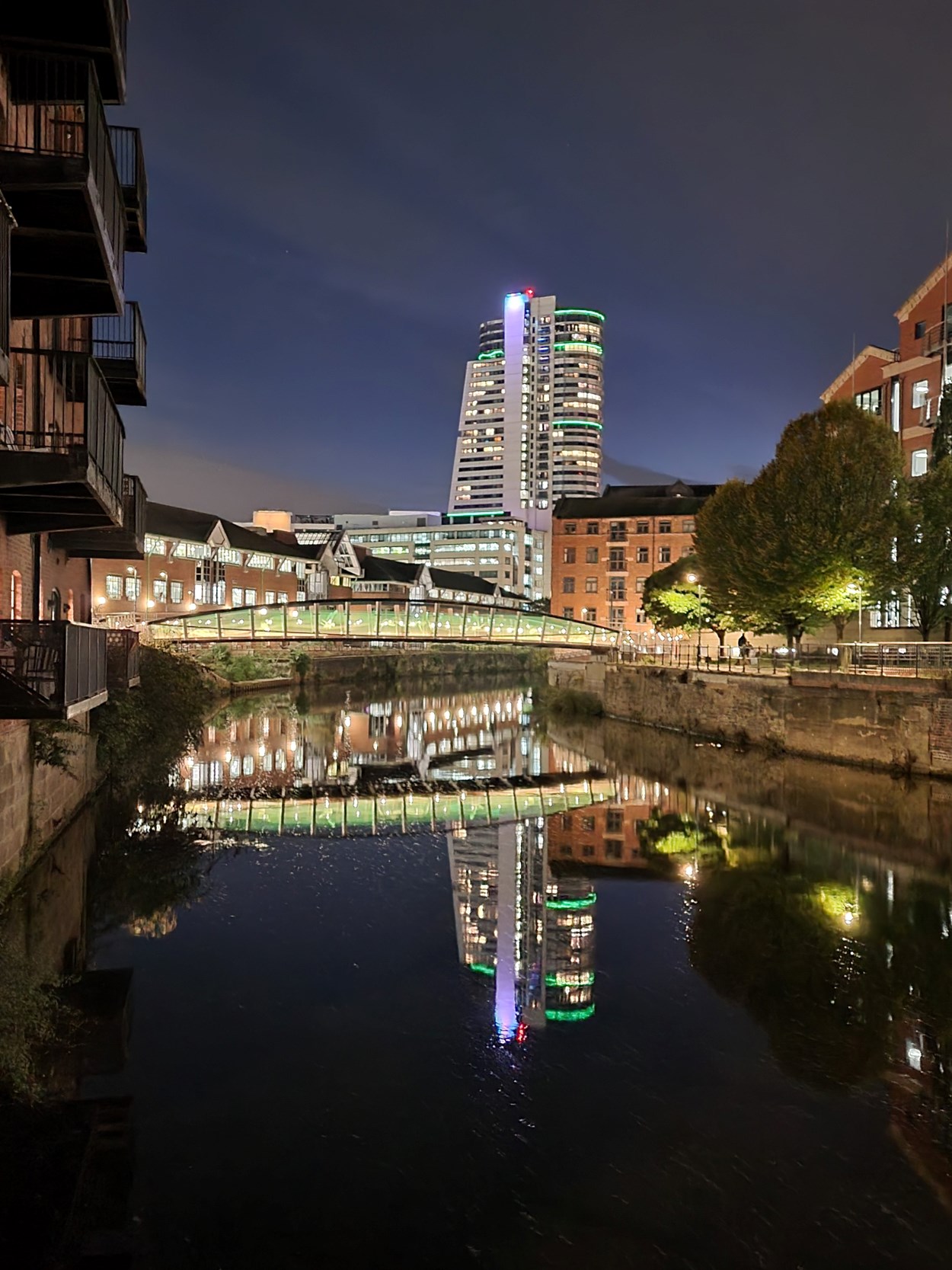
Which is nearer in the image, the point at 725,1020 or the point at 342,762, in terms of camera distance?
the point at 725,1020

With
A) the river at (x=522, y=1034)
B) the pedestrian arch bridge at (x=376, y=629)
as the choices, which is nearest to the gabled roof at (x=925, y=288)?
the pedestrian arch bridge at (x=376, y=629)

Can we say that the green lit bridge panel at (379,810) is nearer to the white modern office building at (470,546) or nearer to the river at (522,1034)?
the river at (522,1034)

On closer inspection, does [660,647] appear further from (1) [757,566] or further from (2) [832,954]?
(2) [832,954]

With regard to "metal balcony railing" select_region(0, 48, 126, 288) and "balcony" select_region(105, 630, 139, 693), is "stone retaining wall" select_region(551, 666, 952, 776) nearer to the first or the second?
"balcony" select_region(105, 630, 139, 693)

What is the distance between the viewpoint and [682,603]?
63.8m

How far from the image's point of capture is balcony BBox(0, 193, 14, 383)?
9.88 metres

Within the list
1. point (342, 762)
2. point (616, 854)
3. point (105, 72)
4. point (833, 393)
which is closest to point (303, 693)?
point (342, 762)

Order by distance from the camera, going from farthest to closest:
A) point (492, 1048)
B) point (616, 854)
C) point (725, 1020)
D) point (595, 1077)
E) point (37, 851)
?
point (616, 854)
point (37, 851)
point (725, 1020)
point (492, 1048)
point (595, 1077)

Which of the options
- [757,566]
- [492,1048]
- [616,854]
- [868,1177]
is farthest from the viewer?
[757,566]

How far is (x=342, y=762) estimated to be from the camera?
123 ft

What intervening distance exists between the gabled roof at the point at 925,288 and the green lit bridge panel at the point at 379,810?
33383mm

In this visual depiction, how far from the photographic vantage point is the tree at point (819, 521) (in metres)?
39.6

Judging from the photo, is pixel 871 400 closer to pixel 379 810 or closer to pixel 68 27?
pixel 379 810

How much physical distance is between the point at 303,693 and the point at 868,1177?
61.6 meters
